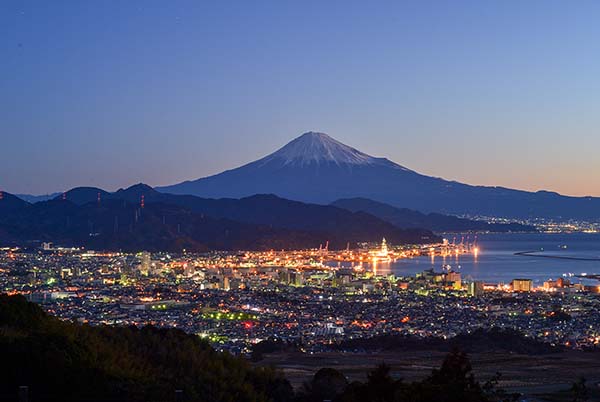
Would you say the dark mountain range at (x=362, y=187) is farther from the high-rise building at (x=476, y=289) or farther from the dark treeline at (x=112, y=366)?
the dark treeline at (x=112, y=366)

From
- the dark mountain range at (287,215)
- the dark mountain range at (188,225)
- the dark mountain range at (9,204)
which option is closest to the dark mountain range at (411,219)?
the dark mountain range at (287,215)

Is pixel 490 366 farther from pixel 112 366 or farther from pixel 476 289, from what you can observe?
pixel 476 289

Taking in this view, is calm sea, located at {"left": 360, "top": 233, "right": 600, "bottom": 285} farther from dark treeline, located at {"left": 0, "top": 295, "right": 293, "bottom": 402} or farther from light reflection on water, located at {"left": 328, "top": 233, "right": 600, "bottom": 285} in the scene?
dark treeline, located at {"left": 0, "top": 295, "right": 293, "bottom": 402}

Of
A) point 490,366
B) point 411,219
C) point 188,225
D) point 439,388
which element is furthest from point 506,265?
point 439,388

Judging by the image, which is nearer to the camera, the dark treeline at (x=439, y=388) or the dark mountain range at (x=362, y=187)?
the dark treeline at (x=439, y=388)

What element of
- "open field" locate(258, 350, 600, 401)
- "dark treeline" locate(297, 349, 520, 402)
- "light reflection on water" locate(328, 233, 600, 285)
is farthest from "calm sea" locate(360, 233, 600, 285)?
"dark treeline" locate(297, 349, 520, 402)

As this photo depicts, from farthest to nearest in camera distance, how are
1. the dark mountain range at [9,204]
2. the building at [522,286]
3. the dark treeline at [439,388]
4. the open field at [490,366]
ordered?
the dark mountain range at [9,204]
the building at [522,286]
the open field at [490,366]
the dark treeline at [439,388]

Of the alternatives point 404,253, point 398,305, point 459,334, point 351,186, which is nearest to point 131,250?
point 404,253
